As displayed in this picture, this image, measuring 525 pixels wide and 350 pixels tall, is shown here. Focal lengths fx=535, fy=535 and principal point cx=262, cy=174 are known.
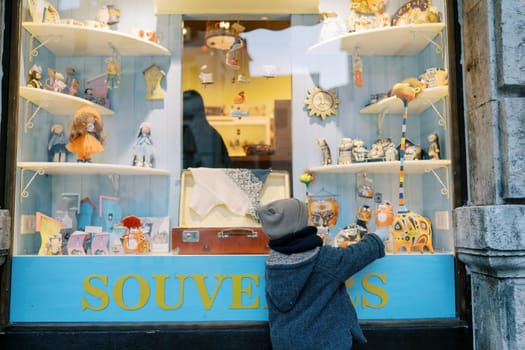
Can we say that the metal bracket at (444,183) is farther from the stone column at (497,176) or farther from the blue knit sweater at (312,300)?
the blue knit sweater at (312,300)

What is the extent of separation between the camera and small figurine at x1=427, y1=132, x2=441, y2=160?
3000 millimetres

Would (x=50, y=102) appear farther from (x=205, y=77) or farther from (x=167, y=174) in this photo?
(x=205, y=77)

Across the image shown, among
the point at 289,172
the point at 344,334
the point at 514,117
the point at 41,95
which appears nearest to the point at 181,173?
the point at 289,172

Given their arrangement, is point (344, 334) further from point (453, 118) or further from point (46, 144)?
point (46, 144)

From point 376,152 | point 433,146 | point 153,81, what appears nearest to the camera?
point 433,146

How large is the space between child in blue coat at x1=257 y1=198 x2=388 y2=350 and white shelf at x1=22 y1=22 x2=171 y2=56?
151 cm

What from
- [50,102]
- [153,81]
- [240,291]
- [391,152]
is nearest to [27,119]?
[50,102]

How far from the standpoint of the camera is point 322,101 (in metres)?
3.45

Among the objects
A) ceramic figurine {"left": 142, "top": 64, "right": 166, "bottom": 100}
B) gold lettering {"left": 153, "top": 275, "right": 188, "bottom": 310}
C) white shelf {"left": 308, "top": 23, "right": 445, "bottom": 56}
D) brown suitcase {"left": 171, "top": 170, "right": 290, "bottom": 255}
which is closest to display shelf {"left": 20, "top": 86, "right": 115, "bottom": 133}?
ceramic figurine {"left": 142, "top": 64, "right": 166, "bottom": 100}

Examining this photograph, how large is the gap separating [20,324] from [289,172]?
1719 millimetres

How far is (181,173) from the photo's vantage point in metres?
3.39

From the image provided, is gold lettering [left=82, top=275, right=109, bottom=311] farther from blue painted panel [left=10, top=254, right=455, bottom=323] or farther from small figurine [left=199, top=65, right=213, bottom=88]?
small figurine [left=199, top=65, right=213, bottom=88]

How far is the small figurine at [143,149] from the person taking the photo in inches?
131

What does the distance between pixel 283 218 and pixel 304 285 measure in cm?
32
